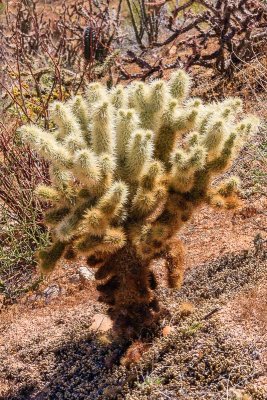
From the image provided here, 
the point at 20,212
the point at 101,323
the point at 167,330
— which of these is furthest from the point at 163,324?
the point at 20,212

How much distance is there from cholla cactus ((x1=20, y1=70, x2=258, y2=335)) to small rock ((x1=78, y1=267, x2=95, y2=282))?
3.19 ft

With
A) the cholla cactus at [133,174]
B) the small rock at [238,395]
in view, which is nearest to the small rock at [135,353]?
the cholla cactus at [133,174]

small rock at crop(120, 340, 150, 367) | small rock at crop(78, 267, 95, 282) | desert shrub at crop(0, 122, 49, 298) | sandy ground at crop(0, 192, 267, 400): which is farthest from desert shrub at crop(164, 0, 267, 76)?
small rock at crop(120, 340, 150, 367)

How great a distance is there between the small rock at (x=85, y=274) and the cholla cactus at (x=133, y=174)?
0.97 metres

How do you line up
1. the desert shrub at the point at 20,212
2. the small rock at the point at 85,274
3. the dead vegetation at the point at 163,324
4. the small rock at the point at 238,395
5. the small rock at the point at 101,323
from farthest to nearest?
the desert shrub at the point at 20,212, the small rock at the point at 85,274, the small rock at the point at 101,323, the dead vegetation at the point at 163,324, the small rock at the point at 238,395

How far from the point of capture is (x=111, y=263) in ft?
10.1

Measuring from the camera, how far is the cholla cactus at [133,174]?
2.69 metres

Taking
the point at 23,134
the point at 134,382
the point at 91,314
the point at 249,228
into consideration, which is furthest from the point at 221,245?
the point at 23,134

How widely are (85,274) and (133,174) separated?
153cm

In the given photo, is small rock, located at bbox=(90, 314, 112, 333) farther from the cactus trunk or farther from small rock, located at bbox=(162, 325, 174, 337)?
small rock, located at bbox=(162, 325, 174, 337)

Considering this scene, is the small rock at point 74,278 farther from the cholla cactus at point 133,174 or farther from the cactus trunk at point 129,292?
the cholla cactus at point 133,174

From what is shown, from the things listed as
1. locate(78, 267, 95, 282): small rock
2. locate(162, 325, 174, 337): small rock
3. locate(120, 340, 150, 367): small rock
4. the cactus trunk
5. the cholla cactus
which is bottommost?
locate(120, 340, 150, 367): small rock

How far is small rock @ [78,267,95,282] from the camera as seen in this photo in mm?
4098

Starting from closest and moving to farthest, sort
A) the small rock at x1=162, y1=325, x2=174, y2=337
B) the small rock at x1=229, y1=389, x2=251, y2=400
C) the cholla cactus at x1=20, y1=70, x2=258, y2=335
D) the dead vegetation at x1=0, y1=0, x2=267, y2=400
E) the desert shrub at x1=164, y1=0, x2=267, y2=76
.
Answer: the small rock at x1=229, y1=389, x2=251, y2=400 < the cholla cactus at x1=20, y1=70, x2=258, y2=335 < the dead vegetation at x1=0, y1=0, x2=267, y2=400 < the small rock at x1=162, y1=325, x2=174, y2=337 < the desert shrub at x1=164, y1=0, x2=267, y2=76
